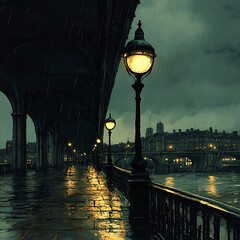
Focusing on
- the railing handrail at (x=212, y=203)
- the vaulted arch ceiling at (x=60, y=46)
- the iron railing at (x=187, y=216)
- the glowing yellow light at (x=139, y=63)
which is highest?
the vaulted arch ceiling at (x=60, y=46)

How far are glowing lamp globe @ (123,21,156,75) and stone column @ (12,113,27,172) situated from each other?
22798 mm

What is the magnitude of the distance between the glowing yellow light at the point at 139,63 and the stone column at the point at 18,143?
74.9 feet

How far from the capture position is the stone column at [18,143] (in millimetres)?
A: 27844

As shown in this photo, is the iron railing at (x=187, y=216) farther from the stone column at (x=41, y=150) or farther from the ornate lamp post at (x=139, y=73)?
the stone column at (x=41, y=150)

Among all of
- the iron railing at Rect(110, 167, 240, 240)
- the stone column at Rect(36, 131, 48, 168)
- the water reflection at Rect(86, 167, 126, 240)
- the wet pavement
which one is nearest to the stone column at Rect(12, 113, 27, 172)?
the stone column at Rect(36, 131, 48, 168)

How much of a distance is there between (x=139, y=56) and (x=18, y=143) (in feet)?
76.7

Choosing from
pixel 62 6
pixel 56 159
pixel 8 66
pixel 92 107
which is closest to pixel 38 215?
pixel 62 6

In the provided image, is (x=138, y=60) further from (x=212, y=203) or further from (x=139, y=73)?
(x=212, y=203)

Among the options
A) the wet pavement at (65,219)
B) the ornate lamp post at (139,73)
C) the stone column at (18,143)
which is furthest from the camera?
the stone column at (18,143)

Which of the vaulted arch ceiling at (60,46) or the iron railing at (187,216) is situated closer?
the iron railing at (187,216)

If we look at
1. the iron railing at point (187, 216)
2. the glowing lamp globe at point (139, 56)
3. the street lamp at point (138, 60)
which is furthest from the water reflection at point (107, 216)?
the glowing lamp globe at point (139, 56)

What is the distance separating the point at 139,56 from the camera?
22.5 feet

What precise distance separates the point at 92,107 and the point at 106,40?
23.2m

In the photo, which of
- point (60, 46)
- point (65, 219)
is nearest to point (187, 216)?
point (65, 219)
